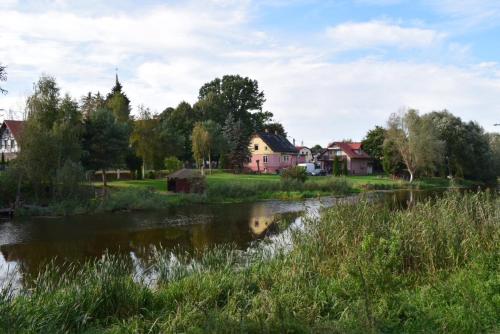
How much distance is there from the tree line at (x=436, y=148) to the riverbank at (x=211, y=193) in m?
3.18

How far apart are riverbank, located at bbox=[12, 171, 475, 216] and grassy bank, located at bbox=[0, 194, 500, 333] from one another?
751 inches

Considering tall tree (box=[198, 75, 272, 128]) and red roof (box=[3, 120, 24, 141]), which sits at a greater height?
tall tree (box=[198, 75, 272, 128])

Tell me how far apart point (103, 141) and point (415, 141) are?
32655 millimetres

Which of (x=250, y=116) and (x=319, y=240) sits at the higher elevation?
(x=250, y=116)

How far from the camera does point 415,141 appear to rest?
51125mm

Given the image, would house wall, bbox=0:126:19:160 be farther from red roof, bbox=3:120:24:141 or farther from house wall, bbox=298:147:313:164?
house wall, bbox=298:147:313:164

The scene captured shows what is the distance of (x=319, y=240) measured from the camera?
11367 mm

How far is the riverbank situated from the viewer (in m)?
28.9

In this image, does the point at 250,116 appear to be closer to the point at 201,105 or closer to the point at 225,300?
the point at 201,105

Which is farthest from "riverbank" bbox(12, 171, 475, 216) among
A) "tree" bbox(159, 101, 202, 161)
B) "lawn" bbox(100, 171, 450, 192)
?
"tree" bbox(159, 101, 202, 161)

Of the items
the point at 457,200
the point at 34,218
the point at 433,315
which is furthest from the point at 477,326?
the point at 34,218

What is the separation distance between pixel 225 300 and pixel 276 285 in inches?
37.7

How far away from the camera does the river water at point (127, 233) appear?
16141mm

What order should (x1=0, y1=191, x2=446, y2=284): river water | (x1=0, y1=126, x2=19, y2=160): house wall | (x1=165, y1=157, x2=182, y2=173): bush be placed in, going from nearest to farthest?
(x1=0, y1=191, x2=446, y2=284): river water
(x1=165, y1=157, x2=182, y2=173): bush
(x1=0, y1=126, x2=19, y2=160): house wall
